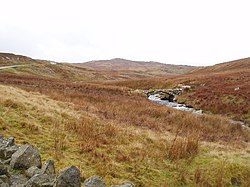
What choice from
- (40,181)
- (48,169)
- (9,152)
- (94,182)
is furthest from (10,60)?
(94,182)

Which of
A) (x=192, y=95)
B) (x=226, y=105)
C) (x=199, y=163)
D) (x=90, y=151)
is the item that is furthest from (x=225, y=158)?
(x=192, y=95)

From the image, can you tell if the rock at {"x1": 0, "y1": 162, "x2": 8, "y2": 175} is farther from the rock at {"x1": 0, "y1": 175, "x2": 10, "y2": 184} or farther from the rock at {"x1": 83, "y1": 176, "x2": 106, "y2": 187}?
the rock at {"x1": 83, "y1": 176, "x2": 106, "y2": 187}

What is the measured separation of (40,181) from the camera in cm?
619

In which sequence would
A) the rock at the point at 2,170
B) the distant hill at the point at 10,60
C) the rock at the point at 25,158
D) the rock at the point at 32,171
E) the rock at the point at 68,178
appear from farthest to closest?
the distant hill at the point at 10,60 → the rock at the point at 25,158 → the rock at the point at 32,171 → the rock at the point at 2,170 → the rock at the point at 68,178

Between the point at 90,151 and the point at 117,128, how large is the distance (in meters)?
3.77

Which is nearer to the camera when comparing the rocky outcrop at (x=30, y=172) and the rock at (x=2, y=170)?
the rocky outcrop at (x=30, y=172)

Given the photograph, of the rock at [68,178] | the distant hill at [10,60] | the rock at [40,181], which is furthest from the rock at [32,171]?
the distant hill at [10,60]

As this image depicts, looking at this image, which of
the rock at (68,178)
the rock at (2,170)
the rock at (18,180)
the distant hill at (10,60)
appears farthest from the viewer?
the distant hill at (10,60)

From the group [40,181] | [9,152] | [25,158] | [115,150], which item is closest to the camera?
[40,181]

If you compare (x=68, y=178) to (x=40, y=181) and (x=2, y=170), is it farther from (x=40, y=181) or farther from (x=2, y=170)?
(x=2, y=170)

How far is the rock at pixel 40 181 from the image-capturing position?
6090 millimetres

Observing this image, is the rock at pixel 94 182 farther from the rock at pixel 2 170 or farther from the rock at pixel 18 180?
the rock at pixel 2 170

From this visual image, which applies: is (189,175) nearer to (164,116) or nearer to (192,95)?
(164,116)

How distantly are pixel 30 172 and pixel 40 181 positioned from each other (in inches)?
34.5
